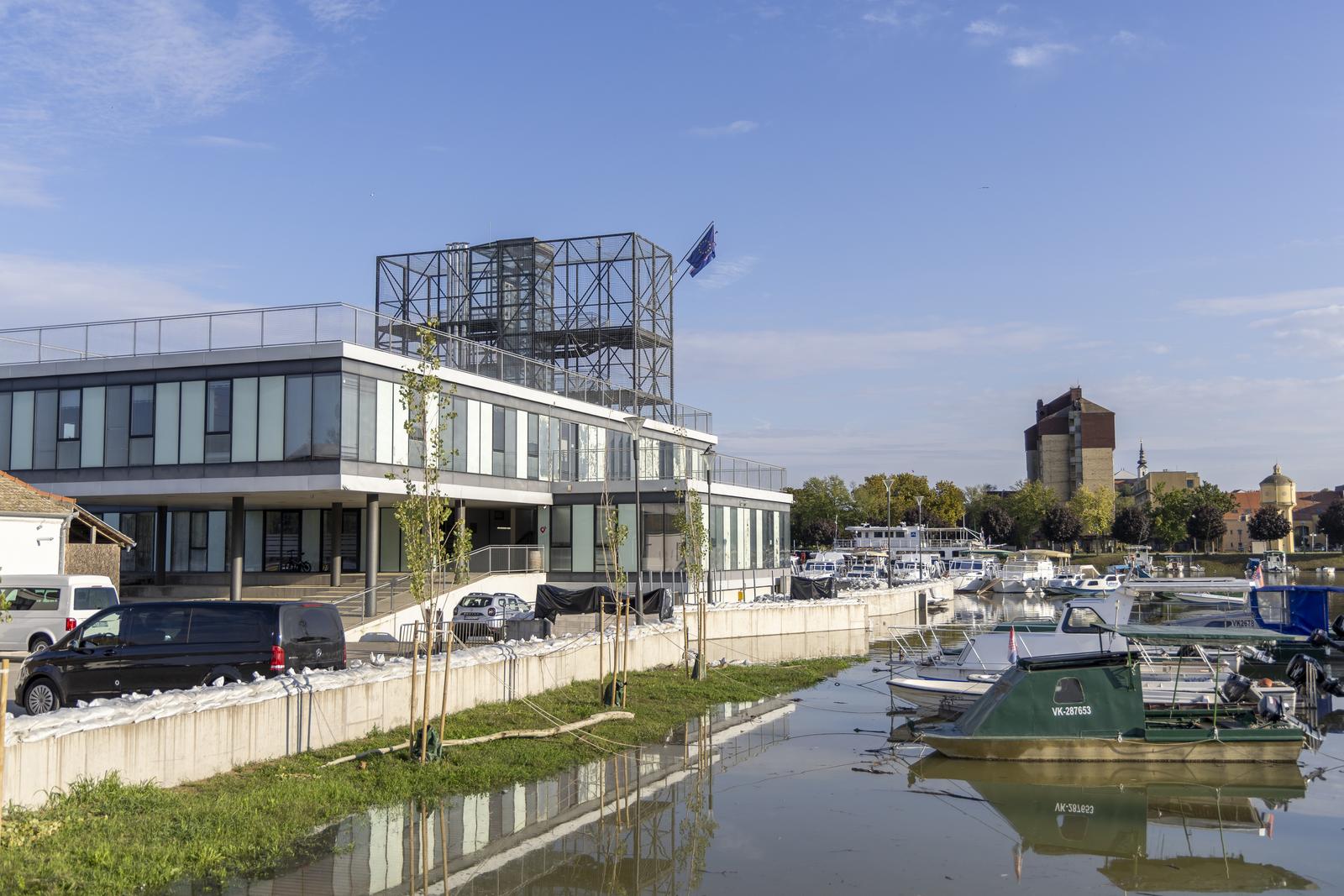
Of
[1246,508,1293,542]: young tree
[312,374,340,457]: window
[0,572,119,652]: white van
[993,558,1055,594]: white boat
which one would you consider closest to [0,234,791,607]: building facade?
[312,374,340,457]: window

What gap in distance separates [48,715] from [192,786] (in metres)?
1.90

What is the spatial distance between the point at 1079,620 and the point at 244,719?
18.5 m

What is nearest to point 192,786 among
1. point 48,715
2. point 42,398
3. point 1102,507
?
point 48,715

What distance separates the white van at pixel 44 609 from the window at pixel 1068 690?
21.8 meters

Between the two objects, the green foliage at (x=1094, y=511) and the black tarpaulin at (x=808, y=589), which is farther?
the green foliage at (x=1094, y=511)

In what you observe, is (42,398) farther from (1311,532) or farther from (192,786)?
(1311,532)

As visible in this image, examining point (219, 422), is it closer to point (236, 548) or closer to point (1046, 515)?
point (236, 548)

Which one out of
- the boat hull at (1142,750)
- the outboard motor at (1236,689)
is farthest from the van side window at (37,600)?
the outboard motor at (1236,689)

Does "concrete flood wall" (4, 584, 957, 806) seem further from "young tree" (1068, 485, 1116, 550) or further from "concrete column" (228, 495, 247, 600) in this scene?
"young tree" (1068, 485, 1116, 550)

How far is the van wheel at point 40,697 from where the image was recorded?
17.6 meters

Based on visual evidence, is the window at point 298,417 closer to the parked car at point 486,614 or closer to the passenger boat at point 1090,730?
the parked car at point 486,614

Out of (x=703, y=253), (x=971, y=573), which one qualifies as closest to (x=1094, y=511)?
(x=971, y=573)

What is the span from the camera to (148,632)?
1783 centimetres

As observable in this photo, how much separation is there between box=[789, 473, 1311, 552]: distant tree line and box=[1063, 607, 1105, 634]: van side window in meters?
110
